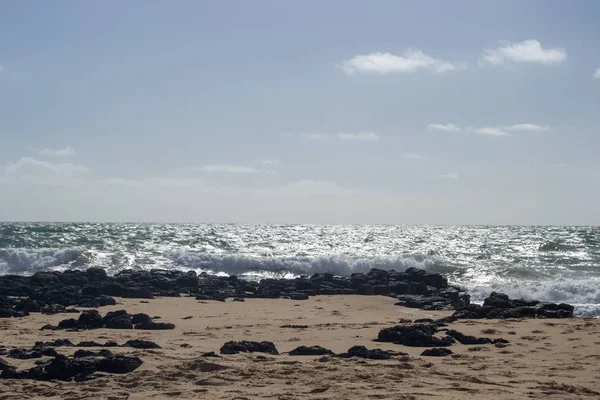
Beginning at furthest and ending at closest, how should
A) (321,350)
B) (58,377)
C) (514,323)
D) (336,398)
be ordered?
(514,323) → (321,350) → (58,377) → (336,398)

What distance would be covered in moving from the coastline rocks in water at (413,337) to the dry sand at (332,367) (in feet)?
0.83

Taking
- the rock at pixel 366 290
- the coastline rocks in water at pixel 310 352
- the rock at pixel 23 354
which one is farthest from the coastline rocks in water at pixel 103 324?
the rock at pixel 366 290

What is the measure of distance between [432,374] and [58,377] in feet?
15.8

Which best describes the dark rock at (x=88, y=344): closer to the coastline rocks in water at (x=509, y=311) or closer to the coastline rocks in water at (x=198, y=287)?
the coastline rocks in water at (x=198, y=287)

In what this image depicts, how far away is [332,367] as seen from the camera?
365 inches

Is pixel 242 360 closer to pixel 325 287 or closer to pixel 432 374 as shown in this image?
pixel 432 374

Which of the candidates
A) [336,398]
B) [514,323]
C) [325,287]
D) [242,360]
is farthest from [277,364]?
[325,287]

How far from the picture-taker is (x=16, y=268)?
Answer: 35094 mm

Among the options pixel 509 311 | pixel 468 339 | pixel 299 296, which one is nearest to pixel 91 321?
pixel 468 339

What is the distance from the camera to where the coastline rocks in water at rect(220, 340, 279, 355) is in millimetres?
10500

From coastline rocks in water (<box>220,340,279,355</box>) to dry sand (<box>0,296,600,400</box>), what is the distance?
0.27 meters

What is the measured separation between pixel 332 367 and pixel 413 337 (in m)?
2.87

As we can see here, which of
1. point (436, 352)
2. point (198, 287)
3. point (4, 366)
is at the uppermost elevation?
point (436, 352)

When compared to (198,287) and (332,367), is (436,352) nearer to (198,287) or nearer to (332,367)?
(332,367)
